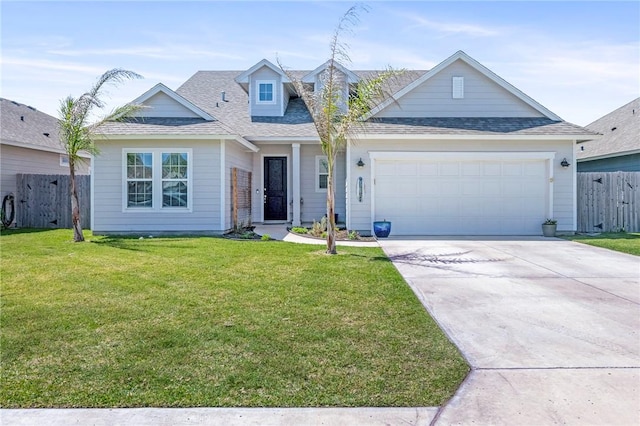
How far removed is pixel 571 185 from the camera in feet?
42.6

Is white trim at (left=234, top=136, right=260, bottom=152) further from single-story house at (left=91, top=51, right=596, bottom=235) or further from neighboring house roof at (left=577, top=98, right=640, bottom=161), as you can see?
neighboring house roof at (left=577, top=98, right=640, bottom=161)

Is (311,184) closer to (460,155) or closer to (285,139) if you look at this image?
(285,139)

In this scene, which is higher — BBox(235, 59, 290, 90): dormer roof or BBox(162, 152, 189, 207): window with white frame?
BBox(235, 59, 290, 90): dormer roof

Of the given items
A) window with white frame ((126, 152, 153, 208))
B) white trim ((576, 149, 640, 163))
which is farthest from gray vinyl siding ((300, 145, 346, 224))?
white trim ((576, 149, 640, 163))

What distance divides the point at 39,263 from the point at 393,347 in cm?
713

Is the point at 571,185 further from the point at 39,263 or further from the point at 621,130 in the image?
the point at 39,263

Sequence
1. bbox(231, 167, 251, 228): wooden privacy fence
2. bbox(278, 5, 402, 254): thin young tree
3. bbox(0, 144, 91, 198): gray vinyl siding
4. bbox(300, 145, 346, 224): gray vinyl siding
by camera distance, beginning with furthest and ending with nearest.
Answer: bbox(300, 145, 346, 224): gray vinyl siding, bbox(0, 144, 91, 198): gray vinyl siding, bbox(231, 167, 251, 228): wooden privacy fence, bbox(278, 5, 402, 254): thin young tree

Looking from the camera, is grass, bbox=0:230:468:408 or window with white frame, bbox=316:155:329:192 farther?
window with white frame, bbox=316:155:329:192

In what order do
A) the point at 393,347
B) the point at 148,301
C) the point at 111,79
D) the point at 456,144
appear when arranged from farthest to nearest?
the point at 456,144
the point at 111,79
the point at 148,301
the point at 393,347

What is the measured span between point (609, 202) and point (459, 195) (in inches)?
199

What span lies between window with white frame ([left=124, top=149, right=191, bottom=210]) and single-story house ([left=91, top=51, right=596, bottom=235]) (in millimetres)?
29

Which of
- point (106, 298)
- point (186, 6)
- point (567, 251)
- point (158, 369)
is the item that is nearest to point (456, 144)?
point (567, 251)

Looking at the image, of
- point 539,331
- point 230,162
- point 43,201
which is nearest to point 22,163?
point 43,201

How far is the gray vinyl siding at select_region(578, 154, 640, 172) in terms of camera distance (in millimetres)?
16453
